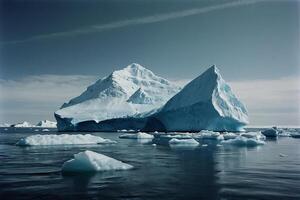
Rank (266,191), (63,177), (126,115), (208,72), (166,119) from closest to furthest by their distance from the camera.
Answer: (266,191)
(63,177)
(208,72)
(166,119)
(126,115)

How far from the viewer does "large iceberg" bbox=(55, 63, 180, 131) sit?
253 ft

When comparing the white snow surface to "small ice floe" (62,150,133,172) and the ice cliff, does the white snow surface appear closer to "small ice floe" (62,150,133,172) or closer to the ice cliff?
the ice cliff

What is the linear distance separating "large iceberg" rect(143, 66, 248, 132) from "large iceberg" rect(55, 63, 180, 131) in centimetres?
1084

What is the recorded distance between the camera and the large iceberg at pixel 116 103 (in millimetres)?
77250

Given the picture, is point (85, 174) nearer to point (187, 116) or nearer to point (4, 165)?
point (4, 165)

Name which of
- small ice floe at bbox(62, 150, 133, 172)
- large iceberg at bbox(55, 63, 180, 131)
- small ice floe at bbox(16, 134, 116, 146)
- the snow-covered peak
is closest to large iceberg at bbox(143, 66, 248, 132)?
large iceberg at bbox(55, 63, 180, 131)

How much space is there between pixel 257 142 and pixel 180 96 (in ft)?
91.4

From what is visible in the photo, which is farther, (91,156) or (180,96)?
(180,96)

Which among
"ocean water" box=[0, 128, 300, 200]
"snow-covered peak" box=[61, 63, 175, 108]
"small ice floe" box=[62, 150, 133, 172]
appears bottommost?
"ocean water" box=[0, 128, 300, 200]

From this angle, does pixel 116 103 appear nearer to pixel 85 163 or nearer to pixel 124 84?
pixel 124 84

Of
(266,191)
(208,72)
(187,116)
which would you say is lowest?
(266,191)

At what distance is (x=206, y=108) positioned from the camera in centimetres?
5847

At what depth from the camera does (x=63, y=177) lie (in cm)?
1441

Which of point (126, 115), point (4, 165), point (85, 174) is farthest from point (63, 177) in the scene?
point (126, 115)
